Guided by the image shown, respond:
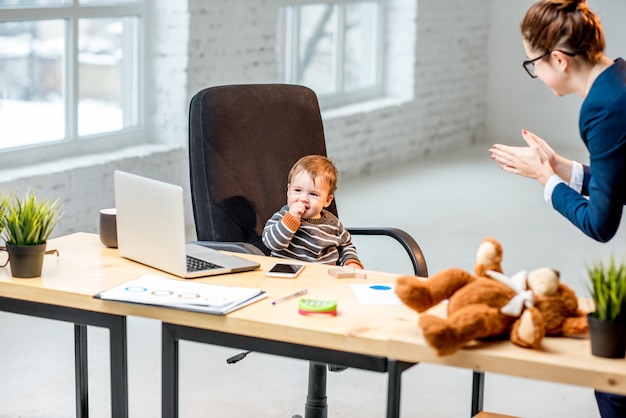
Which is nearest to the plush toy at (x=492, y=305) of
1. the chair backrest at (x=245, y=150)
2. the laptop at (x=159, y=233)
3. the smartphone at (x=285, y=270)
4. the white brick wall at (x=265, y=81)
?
the smartphone at (x=285, y=270)

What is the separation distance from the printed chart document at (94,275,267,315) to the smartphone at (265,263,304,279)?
15 centimetres

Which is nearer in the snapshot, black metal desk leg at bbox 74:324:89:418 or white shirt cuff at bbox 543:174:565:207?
white shirt cuff at bbox 543:174:565:207

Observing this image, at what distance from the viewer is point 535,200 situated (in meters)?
6.89

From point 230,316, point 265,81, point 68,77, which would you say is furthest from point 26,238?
point 265,81

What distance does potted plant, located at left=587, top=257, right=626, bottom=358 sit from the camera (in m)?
1.85

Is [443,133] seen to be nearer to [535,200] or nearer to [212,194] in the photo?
[535,200]

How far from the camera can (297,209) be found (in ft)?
9.84

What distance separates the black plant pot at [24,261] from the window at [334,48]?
453 centimetres

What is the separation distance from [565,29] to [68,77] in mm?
3378

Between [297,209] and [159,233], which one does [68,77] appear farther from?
[159,233]

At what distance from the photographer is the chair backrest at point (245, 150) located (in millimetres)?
3150

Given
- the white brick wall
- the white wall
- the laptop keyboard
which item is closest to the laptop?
the laptop keyboard

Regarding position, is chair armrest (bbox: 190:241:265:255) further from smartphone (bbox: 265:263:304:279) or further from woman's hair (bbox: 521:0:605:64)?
woman's hair (bbox: 521:0:605:64)

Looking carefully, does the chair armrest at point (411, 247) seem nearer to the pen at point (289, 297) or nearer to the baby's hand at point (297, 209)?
the baby's hand at point (297, 209)
